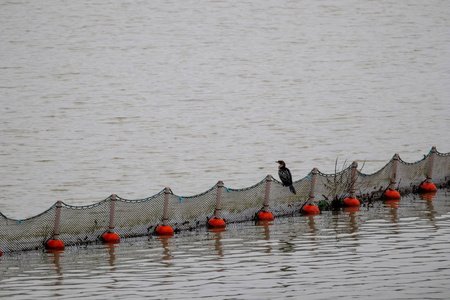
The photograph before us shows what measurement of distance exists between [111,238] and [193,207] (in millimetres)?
2269

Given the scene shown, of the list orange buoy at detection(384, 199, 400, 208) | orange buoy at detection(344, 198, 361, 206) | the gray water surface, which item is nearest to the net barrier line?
orange buoy at detection(344, 198, 361, 206)

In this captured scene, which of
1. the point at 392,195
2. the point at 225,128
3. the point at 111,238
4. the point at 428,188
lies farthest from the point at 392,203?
the point at 225,128

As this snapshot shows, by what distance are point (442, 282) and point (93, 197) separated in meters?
22.1

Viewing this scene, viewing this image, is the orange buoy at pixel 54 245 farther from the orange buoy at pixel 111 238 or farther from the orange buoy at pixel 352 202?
the orange buoy at pixel 352 202

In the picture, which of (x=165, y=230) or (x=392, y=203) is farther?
(x=392, y=203)

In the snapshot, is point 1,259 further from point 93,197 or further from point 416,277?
point 93,197

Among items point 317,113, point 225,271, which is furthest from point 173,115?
point 225,271

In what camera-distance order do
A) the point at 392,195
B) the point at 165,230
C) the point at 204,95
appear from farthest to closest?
the point at 204,95, the point at 392,195, the point at 165,230

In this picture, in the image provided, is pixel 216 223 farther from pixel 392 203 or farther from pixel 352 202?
pixel 392 203

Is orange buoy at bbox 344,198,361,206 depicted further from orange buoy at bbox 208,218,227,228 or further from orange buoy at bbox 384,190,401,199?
orange buoy at bbox 208,218,227,228

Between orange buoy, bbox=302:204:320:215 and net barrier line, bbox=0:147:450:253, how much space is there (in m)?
0.19

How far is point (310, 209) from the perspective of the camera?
20.9 meters

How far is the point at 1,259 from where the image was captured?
16.3 metres

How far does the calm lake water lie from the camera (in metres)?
14.3
